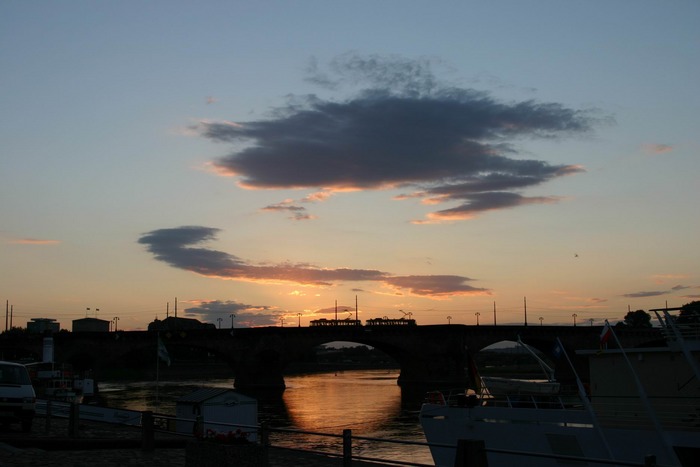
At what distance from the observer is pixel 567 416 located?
28.8 m

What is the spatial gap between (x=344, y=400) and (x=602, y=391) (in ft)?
212

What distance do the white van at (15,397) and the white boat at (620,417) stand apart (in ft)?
54.1

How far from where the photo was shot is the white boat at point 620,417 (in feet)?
82.2

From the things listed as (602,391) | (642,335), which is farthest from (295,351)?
(602,391)

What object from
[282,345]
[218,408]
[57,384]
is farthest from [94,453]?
[282,345]

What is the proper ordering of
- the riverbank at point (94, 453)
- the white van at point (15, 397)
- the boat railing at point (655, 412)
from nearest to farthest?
the riverbank at point (94, 453)
the boat railing at point (655, 412)
the white van at point (15, 397)

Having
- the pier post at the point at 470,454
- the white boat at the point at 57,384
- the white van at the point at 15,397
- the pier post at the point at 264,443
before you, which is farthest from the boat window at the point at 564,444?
the white boat at the point at 57,384

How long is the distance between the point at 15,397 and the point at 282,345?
82.5 meters

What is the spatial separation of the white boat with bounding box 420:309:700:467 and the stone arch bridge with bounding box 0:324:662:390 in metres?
72.2

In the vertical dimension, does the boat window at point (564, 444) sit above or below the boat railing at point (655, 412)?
below

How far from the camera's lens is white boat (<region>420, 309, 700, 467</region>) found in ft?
82.2

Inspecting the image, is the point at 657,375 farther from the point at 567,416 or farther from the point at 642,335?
the point at 642,335

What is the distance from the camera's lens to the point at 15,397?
1040 inches

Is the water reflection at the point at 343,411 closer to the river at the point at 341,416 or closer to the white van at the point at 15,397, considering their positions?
the river at the point at 341,416
